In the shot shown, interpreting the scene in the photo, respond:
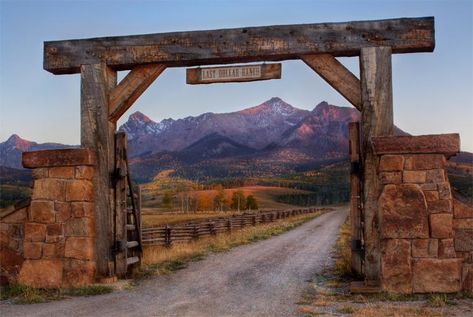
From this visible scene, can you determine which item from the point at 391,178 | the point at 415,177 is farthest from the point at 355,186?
the point at 415,177

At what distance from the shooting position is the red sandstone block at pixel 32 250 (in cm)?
909

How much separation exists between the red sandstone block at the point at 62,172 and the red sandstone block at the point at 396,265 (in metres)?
5.20

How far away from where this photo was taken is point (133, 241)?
1056 centimetres

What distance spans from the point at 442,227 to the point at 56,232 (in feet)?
20.0

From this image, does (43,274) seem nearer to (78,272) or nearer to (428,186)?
(78,272)

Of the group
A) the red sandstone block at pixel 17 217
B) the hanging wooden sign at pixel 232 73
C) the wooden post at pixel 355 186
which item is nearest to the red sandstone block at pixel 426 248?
the wooden post at pixel 355 186

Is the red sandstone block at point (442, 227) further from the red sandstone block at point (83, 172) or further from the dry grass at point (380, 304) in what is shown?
the red sandstone block at point (83, 172)

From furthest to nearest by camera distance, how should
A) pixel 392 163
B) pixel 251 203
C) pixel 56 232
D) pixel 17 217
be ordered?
pixel 251 203 → pixel 17 217 → pixel 56 232 → pixel 392 163

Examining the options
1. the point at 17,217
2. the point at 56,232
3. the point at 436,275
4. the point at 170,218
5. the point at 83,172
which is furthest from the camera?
the point at 170,218

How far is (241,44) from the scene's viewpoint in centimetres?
925

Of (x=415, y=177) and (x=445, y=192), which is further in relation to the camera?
(x=415, y=177)

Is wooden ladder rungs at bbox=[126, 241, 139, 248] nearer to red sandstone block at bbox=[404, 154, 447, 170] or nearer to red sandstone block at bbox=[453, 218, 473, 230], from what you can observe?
red sandstone block at bbox=[404, 154, 447, 170]

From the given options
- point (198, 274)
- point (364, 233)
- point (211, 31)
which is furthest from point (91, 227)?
point (364, 233)

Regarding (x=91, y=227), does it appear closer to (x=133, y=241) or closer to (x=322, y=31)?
(x=133, y=241)
